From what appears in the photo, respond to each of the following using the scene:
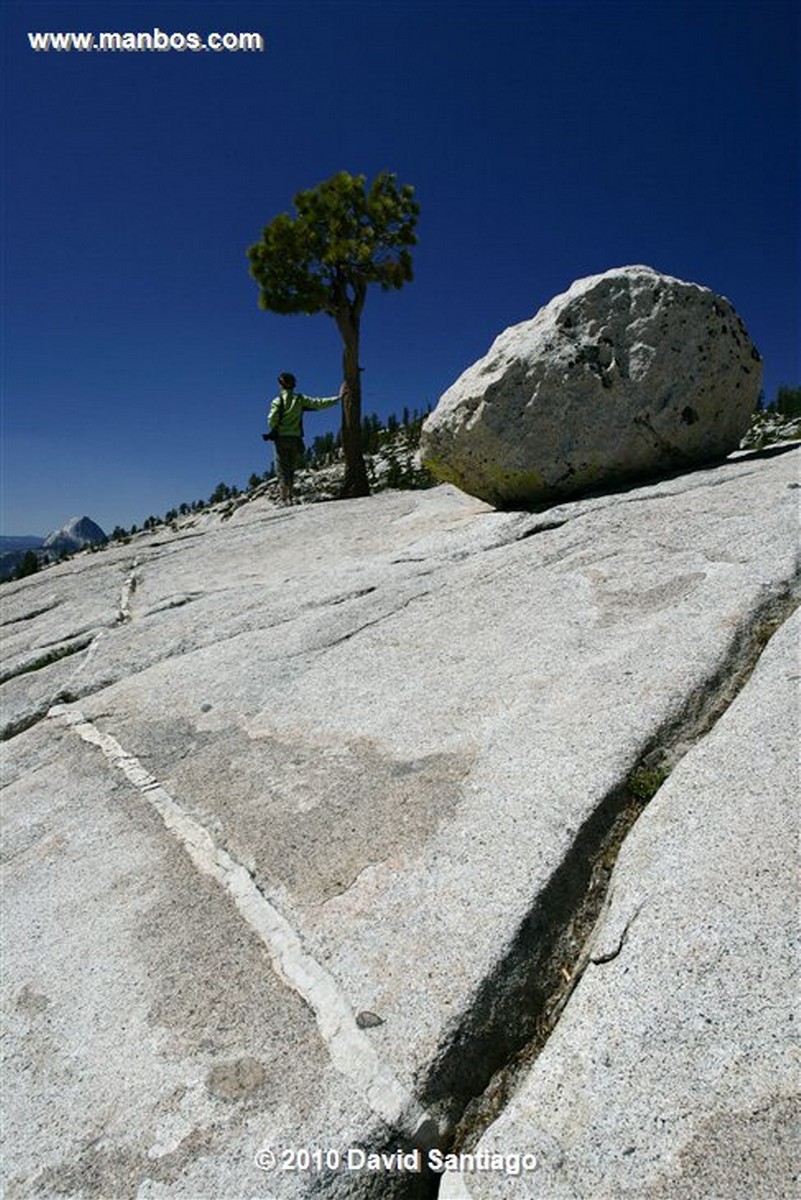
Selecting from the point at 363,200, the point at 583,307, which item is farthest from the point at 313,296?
the point at 583,307

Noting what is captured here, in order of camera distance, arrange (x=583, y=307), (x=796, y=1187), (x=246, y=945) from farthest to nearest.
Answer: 1. (x=583, y=307)
2. (x=246, y=945)
3. (x=796, y=1187)

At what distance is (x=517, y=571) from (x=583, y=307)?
17.8 ft

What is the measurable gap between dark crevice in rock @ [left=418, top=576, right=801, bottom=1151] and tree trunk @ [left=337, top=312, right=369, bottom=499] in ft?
63.5

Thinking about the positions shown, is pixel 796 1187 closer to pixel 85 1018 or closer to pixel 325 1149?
pixel 325 1149

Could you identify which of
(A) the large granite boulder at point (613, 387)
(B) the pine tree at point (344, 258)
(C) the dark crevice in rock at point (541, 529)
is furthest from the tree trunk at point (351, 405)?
(C) the dark crevice in rock at point (541, 529)

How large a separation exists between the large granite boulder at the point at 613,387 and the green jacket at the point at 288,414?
28.3 feet

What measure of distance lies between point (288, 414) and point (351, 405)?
5235mm

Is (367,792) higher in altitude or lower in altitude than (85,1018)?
higher

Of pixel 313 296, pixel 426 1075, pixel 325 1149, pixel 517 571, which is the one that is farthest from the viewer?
pixel 313 296

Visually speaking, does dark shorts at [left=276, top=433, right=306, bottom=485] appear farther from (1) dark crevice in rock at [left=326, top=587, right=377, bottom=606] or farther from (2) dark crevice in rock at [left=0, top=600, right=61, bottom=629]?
(1) dark crevice in rock at [left=326, top=587, right=377, bottom=606]

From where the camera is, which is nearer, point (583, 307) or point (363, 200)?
point (583, 307)

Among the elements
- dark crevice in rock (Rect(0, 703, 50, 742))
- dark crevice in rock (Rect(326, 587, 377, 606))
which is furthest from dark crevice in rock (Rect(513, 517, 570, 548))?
dark crevice in rock (Rect(0, 703, 50, 742))

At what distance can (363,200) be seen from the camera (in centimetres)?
2392

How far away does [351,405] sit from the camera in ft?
78.5
